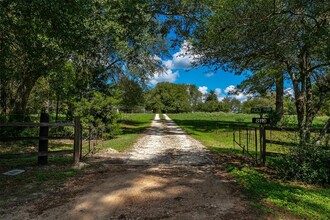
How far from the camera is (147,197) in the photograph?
486cm

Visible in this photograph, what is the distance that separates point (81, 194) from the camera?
505 centimetres

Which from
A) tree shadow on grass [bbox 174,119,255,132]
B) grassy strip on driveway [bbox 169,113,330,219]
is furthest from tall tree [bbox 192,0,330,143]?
tree shadow on grass [bbox 174,119,255,132]

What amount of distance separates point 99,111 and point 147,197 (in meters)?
10.9

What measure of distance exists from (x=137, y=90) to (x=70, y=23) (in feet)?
51.4

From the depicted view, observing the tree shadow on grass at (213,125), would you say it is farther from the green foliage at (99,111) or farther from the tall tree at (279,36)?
the tall tree at (279,36)

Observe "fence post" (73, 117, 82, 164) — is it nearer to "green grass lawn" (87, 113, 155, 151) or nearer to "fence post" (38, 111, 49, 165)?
"fence post" (38, 111, 49, 165)

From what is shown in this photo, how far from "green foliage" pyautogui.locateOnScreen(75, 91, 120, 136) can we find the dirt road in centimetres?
770

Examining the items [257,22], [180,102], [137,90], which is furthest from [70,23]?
[180,102]

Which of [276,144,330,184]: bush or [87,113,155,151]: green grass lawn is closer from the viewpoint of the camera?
[276,144,330,184]: bush

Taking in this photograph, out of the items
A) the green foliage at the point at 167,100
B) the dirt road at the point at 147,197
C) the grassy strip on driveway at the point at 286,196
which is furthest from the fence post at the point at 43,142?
the green foliage at the point at 167,100

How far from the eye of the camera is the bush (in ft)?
20.8

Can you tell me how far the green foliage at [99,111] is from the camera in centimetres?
1477

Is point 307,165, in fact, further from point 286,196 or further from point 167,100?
point 167,100

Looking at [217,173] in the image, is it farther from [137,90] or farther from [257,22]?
[137,90]
